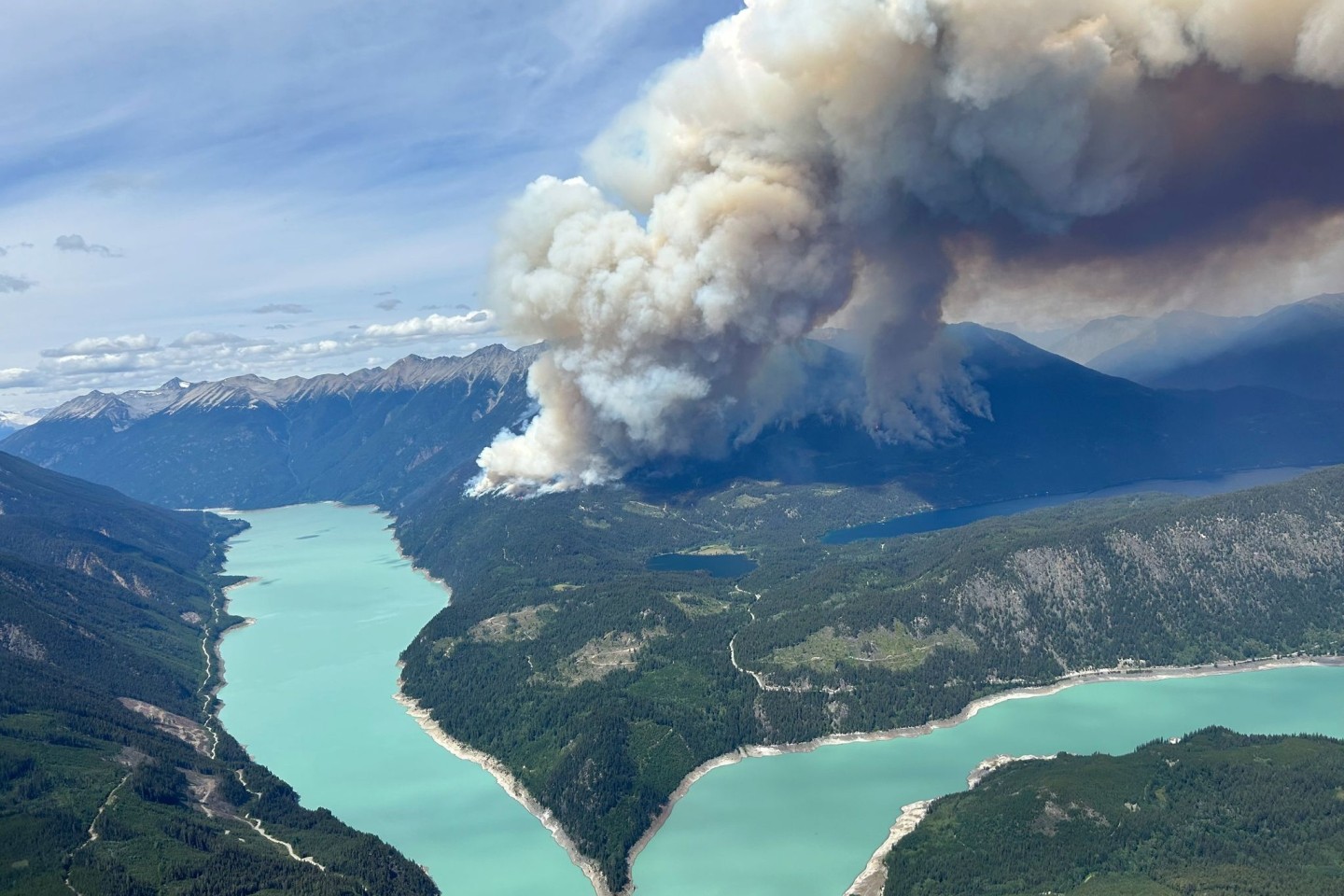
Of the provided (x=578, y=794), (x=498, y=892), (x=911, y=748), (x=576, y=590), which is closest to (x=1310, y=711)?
(x=911, y=748)

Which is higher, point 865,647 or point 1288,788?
point 865,647

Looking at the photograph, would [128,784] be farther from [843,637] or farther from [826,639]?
[843,637]

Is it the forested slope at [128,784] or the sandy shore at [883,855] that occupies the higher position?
the forested slope at [128,784]

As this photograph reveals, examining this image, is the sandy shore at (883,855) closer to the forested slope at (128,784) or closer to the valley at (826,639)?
the valley at (826,639)

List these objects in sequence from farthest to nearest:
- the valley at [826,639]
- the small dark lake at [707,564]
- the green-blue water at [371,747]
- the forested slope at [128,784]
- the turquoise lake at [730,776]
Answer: the small dark lake at [707,564] < the valley at [826,639] < the green-blue water at [371,747] < the turquoise lake at [730,776] < the forested slope at [128,784]

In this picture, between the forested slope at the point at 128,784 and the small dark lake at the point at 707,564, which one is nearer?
the forested slope at the point at 128,784

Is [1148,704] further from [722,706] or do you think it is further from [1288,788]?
[722,706]

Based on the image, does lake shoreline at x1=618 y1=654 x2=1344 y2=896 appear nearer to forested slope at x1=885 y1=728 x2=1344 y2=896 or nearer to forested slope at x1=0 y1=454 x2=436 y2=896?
forested slope at x1=885 y1=728 x2=1344 y2=896

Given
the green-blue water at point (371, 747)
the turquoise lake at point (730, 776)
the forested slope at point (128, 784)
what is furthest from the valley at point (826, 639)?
the forested slope at point (128, 784)
